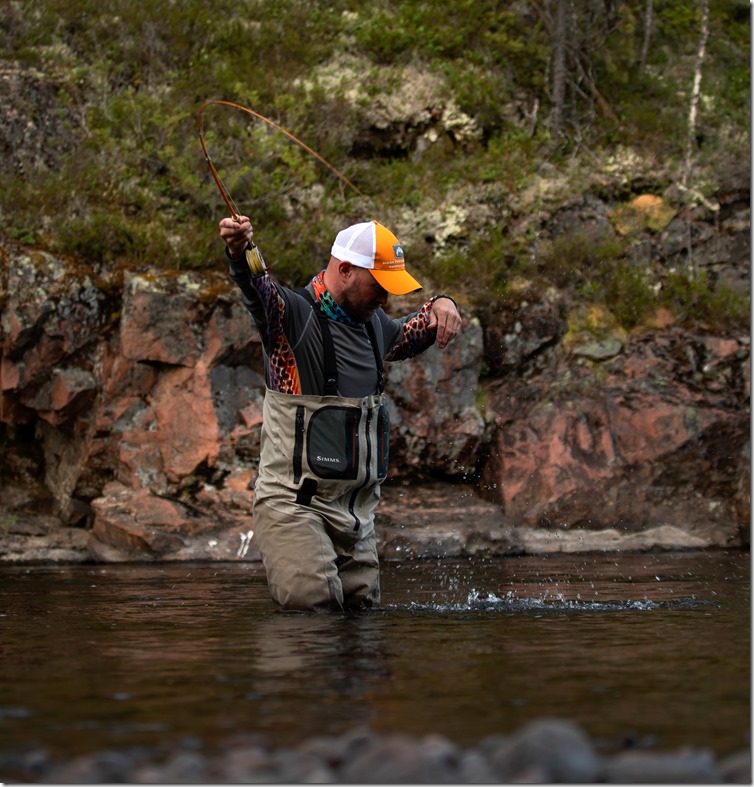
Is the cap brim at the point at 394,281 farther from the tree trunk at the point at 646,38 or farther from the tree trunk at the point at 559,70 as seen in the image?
the tree trunk at the point at 646,38

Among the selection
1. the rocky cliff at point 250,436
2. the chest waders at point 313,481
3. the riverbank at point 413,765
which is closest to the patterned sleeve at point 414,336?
the chest waders at point 313,481

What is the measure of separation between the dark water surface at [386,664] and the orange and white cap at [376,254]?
160 cm

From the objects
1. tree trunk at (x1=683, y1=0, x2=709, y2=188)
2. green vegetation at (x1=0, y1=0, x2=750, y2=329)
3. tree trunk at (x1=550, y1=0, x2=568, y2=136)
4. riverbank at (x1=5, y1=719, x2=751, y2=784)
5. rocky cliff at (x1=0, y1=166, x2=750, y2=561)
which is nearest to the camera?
riverbank at (x1=5, y1=719, x2=751, y2=784)

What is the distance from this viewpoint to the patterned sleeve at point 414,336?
5.87m

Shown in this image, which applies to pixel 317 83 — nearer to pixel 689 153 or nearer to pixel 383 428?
pixel 689 153

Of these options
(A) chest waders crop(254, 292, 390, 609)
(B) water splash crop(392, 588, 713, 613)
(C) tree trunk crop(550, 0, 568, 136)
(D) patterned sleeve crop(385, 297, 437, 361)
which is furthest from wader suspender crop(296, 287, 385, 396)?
(C) tree trunk crop(550, 0, 568, 136)

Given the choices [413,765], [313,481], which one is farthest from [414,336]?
[413,765]

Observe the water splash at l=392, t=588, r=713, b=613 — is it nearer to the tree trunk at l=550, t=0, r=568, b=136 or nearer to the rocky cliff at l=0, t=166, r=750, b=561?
the rocky cliff at l=0, t=166, r=750, b=561

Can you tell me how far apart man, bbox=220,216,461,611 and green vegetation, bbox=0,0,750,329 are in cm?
556

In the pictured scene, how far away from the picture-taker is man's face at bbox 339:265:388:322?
5312 millimetres

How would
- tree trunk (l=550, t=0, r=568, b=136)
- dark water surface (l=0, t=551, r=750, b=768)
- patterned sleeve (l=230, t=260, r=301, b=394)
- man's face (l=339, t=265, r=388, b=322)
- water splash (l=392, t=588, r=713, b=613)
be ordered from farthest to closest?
tree trunk (l=550, t=0, r=568, b=136) → water splash (l=392, t=588, r=713, b=613) → man's face (l=339, t=265, r=388, b=322) → patterned sleeve (l=230, t=260, r=301, b=394) → dark water surface (l=0, t=551, r=750, b=768)

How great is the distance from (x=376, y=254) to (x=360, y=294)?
21 cm

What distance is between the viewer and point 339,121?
12.9 metres

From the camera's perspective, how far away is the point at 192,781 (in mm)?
2453
